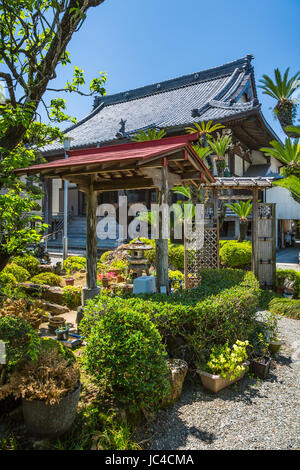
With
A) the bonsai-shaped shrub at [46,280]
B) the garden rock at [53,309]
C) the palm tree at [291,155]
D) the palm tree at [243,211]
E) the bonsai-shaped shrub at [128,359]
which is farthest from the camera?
the palm tree at [243,211]

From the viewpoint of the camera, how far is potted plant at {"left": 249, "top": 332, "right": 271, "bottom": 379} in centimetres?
457

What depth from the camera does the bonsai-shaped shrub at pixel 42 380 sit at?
2674 millimetres

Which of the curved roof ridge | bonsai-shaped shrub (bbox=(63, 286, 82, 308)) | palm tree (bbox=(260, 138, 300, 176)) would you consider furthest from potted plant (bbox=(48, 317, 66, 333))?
the curved roof ridge

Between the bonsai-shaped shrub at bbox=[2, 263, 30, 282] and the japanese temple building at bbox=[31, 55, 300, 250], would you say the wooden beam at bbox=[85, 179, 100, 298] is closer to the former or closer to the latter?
the bonsai-shaped shrub at bbox=[2, 263, 30, 282]

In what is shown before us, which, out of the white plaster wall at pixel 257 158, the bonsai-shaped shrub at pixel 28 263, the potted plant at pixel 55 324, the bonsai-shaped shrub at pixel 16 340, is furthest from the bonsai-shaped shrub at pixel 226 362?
the white plaster wall at pixel 257 158

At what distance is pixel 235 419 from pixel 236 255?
7.71m

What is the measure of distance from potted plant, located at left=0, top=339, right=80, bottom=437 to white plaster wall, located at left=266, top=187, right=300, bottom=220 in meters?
18.0

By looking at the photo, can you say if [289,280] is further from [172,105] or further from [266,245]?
[172,105]

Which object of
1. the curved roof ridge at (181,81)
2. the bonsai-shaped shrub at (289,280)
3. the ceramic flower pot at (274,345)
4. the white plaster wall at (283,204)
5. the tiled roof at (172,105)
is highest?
the curved roof ridge at (181,81)

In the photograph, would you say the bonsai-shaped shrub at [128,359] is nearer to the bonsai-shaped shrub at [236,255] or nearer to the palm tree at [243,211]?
the bonsai-shaped shrub at [236,255]

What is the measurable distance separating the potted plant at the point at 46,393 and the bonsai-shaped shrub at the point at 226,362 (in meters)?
1.99

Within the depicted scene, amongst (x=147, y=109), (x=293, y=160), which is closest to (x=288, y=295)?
(x=293, y=160)

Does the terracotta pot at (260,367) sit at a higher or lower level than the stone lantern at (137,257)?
lower

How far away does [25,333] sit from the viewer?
10.7 ft
